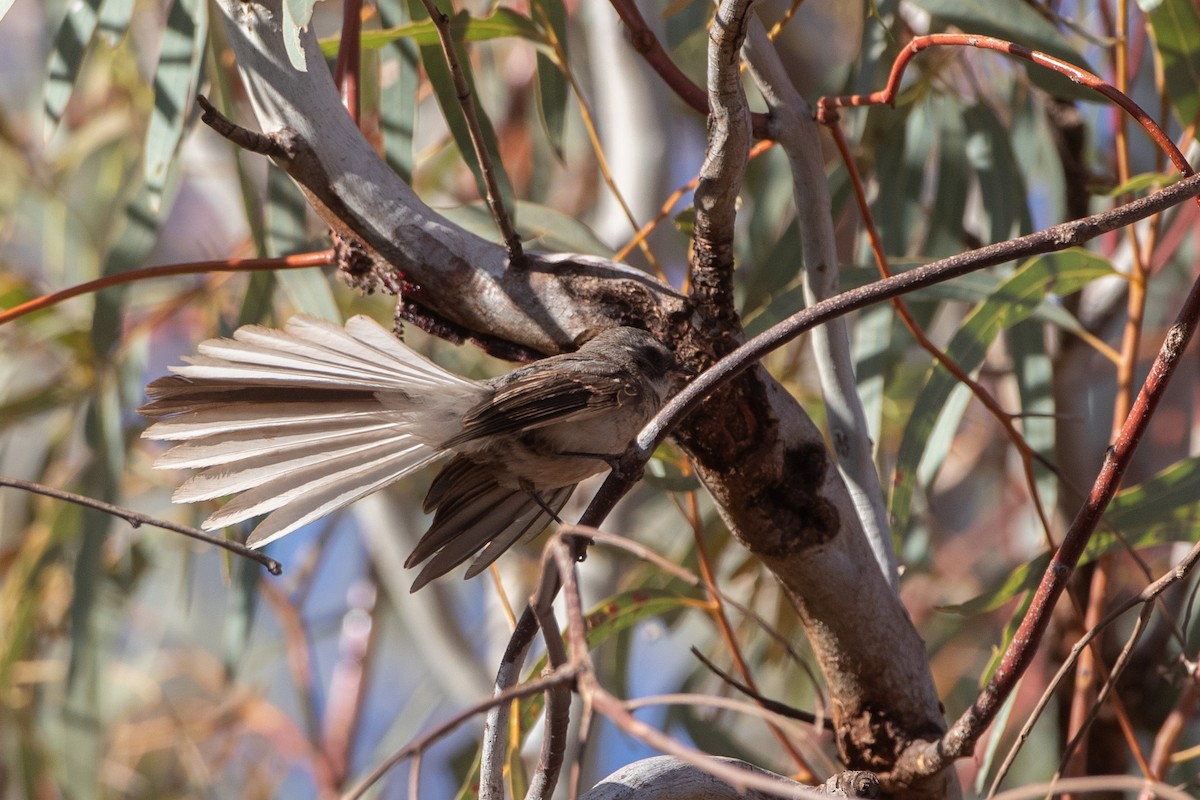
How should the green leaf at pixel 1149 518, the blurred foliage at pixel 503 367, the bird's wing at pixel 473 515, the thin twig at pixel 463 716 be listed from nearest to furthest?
1. the thin twig at pixel 463 716
2. the bird's wing at pixel 473 515
3. the green leaf at pixel 1149 518
4. the blurred foliage at pixel 503 367

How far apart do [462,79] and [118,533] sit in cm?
202

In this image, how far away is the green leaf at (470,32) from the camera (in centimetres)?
117

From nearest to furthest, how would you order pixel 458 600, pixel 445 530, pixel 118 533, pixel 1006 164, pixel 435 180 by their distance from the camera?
1. pixel 445 530
2. pixel 1006 164
3. pixel 435 180
4. pixel 118 533
5. pixel 458 600

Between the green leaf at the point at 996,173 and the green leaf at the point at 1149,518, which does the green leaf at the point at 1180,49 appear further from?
the green leaf at the point at 1149,518

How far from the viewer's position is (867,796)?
0.82 m

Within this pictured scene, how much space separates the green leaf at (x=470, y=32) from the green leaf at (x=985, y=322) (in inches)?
21.7

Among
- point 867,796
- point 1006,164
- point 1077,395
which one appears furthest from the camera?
point 1077,395

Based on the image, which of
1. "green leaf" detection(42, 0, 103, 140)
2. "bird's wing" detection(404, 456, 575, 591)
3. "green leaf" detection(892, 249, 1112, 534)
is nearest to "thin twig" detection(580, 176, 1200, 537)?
"bird's wing" detection(404, 456, 575, 591)

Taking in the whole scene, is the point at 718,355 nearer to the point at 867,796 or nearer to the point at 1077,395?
the point at 867,796

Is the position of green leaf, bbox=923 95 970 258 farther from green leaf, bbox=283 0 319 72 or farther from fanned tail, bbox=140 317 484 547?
green leaf, bbox=283 0 319 72

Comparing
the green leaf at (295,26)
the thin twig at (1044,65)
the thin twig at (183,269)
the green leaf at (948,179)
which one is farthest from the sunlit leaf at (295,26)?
the green leaf at (948,179)

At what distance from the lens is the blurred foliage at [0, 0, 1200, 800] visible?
1259 millimetres

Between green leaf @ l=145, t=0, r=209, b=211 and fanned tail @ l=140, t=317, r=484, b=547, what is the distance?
538mm

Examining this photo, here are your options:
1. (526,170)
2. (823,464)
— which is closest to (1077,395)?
(823,464)
